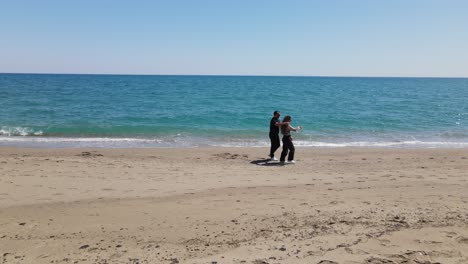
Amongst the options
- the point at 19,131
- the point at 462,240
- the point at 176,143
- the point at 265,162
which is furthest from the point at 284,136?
the point at 19,131

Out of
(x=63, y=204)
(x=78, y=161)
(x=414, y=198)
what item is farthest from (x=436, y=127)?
(x=63, y=204)

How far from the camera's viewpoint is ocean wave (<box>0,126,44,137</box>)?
57.4 feet

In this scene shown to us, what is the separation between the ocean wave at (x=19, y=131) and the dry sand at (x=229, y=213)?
296 inches

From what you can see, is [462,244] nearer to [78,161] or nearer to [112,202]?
[112,202]

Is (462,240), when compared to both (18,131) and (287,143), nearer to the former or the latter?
(287,143)

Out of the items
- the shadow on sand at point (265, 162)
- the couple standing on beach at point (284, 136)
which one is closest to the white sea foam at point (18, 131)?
the shadow on sand at point (265, 162)

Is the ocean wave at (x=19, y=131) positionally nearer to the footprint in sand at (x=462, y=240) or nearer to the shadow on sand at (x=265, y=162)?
the shadow on sand at (x=265, y=162)

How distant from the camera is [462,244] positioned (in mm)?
4875

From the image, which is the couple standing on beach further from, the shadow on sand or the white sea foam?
the white sea foam

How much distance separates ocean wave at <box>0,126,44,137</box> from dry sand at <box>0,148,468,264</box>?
7.53 m

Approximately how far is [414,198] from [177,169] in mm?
5330

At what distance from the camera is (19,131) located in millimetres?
17938

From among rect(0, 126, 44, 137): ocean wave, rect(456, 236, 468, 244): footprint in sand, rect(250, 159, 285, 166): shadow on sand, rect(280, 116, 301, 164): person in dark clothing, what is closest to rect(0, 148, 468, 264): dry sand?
rect(456, 236, 468, 244): footprint in sand

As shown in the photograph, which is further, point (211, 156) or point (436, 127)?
point (436, 127)
